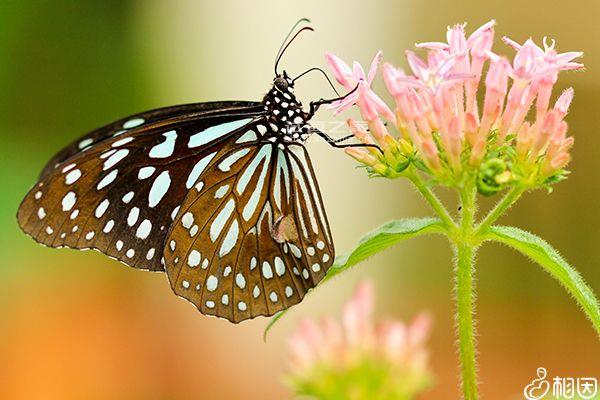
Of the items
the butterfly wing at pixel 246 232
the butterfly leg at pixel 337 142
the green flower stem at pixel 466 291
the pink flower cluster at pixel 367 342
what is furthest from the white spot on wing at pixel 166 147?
the pink flower cluster at pixel 367 342

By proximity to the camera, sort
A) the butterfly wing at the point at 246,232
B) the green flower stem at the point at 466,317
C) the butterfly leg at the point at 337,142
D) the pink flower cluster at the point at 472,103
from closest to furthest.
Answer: the green flower stem at the point at 466,317 < the pink flower cluster at the point at 472,103 < the butterfly leg at the point at 337,142 < the butterfly wing at the point at 246,232

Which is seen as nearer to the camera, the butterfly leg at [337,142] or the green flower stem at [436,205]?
the green flower stem at [436,205]

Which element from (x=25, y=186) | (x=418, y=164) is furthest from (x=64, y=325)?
(x=418, y=164)

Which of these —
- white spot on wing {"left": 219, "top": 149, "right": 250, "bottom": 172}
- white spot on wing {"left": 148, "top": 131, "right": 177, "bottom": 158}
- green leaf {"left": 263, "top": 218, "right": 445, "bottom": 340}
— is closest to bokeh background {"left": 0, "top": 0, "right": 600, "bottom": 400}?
white spot on wing {"left": 219, "top": 149, "right": 250, "bottom": 172}

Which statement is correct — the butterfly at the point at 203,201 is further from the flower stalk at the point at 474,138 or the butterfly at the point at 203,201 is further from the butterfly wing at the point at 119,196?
the flower stalk at the point at 474,138

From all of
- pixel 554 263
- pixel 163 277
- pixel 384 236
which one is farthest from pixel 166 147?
pixel 163 277

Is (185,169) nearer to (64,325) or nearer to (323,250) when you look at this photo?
(323,250)

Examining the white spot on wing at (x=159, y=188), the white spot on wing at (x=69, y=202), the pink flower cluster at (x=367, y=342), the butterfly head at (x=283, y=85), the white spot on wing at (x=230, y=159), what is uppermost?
the butterfly head at (x=283, y=85)
